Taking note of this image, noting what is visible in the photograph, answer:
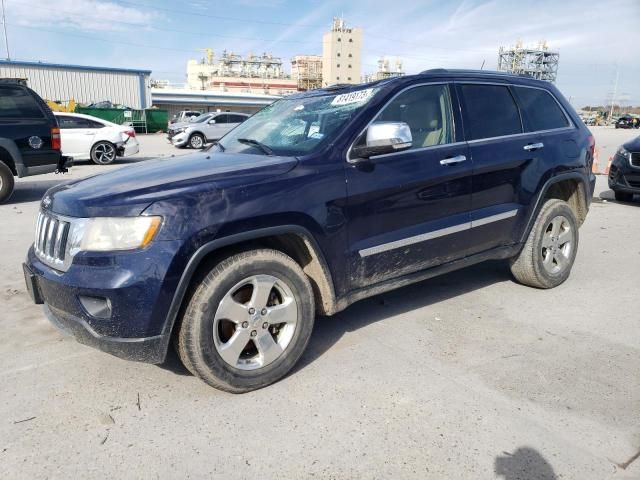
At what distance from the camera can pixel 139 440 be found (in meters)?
2.50

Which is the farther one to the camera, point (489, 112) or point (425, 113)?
point (489, 112)

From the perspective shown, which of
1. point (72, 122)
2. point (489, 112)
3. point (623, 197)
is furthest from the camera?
point (72, 122)

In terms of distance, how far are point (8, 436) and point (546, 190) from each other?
4229 mm

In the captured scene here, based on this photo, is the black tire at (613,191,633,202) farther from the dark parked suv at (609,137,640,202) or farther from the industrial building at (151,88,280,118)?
the industrial building at (151,88,280,118)

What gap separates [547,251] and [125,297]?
365 centimetres

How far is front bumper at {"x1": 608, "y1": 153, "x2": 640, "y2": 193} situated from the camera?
880cm

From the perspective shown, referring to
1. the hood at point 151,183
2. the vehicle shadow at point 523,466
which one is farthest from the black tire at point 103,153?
the vehicle shadow at point 523,466

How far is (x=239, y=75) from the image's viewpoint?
109125 millimetres

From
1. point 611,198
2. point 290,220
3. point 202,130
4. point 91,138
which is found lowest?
point 611,198

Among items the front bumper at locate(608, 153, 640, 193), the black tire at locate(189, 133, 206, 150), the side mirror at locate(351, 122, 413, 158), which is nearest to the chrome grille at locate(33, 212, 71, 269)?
the side mirror at locate(351, 122, 413, 158)

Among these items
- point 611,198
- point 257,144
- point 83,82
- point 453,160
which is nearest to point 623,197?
point 611,198

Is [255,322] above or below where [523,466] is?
above

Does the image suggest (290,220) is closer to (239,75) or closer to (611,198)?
(611,198)

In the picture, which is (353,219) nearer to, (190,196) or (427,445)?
(190,196)
